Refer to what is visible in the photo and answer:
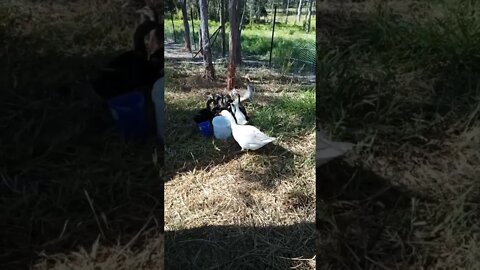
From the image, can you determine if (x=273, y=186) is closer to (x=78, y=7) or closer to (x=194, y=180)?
(x=194, y=180)

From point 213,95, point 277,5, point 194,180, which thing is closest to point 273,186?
point 194,180

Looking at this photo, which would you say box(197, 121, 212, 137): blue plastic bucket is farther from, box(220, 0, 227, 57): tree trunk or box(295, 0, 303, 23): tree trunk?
box(295, 0, 303, 23): tree trunk

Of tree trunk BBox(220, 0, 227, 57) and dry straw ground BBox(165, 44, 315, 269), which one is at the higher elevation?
tree trunk BBox(220, 0, 227, 57)

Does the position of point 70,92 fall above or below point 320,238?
above

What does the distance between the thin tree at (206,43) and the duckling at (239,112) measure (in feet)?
0.59

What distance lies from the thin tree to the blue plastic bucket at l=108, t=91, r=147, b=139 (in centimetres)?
86

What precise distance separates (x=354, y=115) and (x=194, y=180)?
40.4 inches

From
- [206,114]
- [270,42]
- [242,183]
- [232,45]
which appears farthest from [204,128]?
[270,42]

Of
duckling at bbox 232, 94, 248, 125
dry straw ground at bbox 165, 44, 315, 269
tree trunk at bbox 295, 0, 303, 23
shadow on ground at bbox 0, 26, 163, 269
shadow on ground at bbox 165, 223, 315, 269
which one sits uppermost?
tree trunk at bbox 295, 0, 303, 23

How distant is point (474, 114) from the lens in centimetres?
164

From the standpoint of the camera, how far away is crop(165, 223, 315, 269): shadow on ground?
2314 millimetres

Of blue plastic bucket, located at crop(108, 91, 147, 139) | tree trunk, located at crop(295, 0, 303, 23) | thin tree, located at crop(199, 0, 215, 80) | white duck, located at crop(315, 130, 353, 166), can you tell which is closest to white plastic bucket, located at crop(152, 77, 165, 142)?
blue plastic bucket, located at crop(108, 91, 147, 139)

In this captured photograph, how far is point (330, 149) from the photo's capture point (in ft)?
5.48

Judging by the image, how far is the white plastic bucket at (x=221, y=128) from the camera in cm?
240
